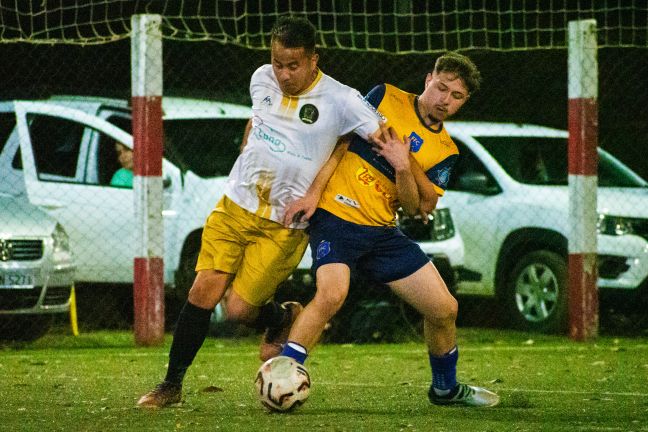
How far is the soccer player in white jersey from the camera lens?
725cm

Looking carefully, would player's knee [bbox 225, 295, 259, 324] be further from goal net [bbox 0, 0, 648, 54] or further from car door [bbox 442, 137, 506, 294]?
goal net [bbox 0, 0, 648, 54]

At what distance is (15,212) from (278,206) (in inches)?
193

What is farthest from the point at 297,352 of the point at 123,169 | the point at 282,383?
the point at 123,169

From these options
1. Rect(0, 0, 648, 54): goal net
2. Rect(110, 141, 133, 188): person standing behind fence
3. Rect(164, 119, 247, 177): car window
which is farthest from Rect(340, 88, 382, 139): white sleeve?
Rect(0, 0, 648, 54): goal net

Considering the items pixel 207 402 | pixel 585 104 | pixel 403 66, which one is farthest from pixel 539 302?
pixel 403 66

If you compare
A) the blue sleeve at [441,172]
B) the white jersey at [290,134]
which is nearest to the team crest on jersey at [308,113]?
the white jersey at [290,134]

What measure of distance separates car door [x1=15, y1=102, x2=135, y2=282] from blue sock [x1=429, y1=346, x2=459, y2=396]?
212 inches

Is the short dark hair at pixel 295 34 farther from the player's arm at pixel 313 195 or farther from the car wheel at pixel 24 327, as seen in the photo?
the car wheel at pixel 24 327

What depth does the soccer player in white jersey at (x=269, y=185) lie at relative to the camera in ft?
23.8

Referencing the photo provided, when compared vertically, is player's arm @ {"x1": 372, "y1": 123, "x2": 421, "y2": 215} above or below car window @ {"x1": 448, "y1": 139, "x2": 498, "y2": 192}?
above

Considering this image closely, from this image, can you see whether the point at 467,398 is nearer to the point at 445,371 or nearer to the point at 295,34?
the point at 445,371

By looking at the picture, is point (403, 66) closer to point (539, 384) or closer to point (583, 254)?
point (583, 254)

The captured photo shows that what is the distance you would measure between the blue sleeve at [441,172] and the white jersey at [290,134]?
432 mm

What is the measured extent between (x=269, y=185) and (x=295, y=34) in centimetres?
80
